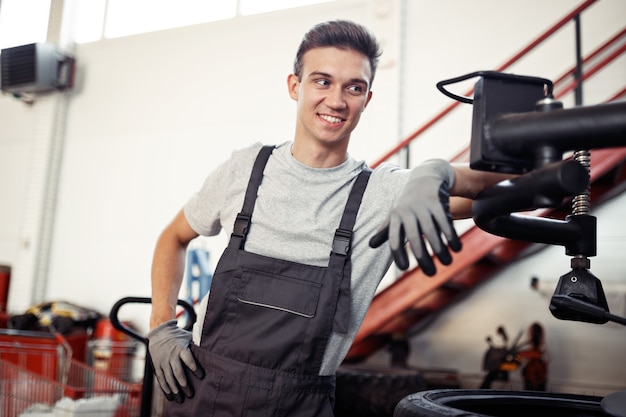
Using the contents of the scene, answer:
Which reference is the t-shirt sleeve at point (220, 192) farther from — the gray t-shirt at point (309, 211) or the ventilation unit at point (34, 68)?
the ventilation unit at point (34, 68)

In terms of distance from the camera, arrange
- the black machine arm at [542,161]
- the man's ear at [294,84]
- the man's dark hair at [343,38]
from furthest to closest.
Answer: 1. the man's ear at [294,84]
2. the man's dark hair at [343,38]
3. the black machine arm at [542,161]

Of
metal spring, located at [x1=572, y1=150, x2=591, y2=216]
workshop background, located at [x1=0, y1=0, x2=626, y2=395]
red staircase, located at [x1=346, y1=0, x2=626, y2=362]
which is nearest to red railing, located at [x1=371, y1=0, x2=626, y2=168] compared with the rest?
red staircase, located at [x1=346, y1=0, x2=626, y2=362]

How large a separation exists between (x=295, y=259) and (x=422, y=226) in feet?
2.44

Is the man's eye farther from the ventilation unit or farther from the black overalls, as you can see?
the ventilation unit

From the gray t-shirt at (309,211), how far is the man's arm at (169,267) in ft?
0.48

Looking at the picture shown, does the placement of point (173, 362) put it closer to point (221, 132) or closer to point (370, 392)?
point (370, 392)

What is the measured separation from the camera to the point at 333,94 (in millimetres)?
1561

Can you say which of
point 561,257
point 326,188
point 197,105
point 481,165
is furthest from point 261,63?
point 481,165

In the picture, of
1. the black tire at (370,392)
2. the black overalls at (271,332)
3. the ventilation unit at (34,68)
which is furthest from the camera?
the ventilation unit at (34,68)

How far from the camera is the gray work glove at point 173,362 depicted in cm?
150

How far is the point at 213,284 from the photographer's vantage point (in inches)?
60.4

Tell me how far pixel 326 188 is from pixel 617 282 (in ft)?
10.3

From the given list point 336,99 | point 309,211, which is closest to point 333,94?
point 336,99

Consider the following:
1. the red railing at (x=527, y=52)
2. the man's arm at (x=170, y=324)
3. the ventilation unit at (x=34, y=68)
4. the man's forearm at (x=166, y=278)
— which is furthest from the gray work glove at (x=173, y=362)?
the ventilation unit at (x=34, y=68)
